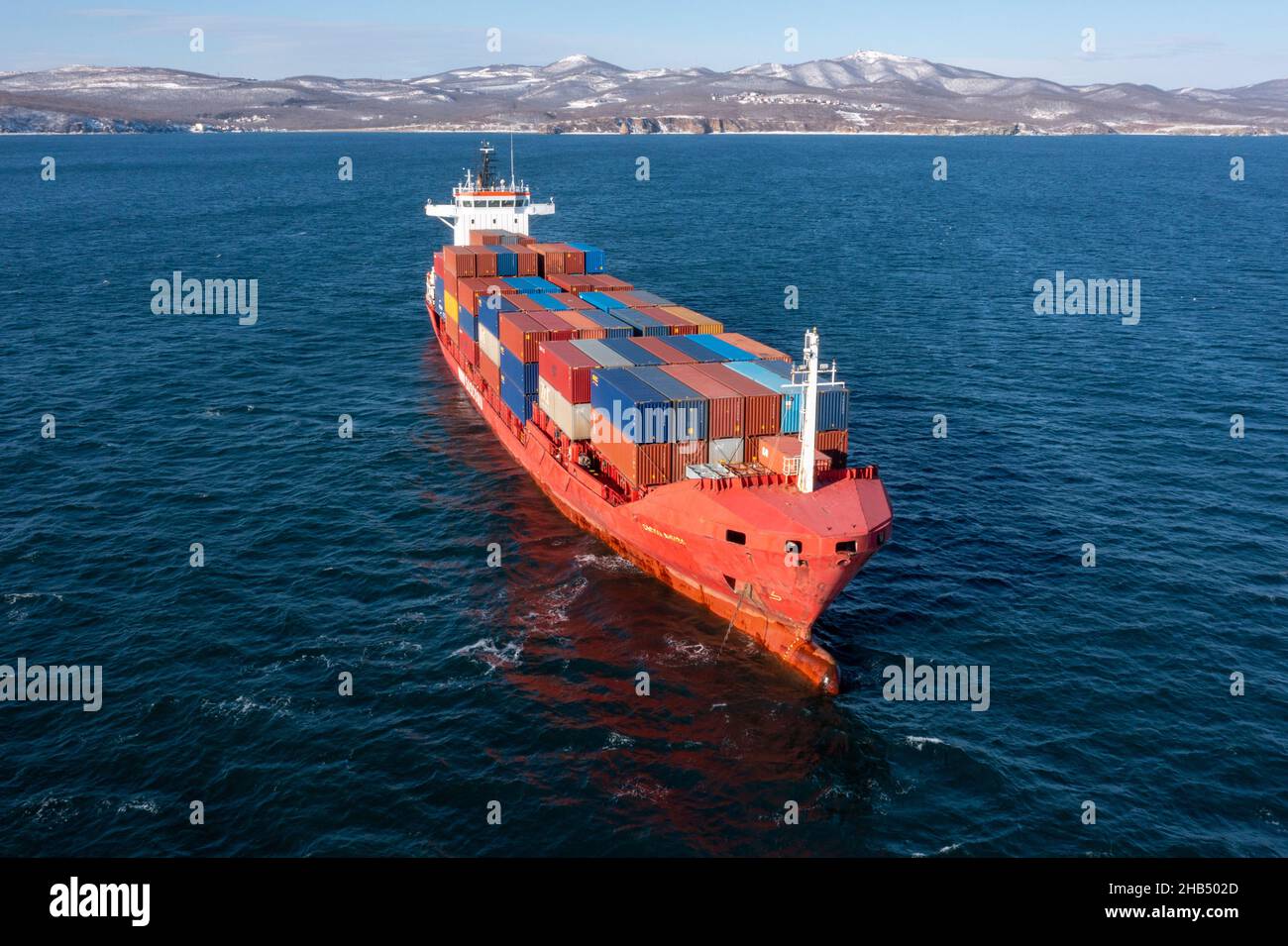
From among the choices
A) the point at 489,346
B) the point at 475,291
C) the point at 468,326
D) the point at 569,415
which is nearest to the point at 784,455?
the point at 569,415

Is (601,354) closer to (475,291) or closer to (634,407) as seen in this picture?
(634,407)

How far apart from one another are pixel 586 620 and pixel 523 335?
2016 centimetres

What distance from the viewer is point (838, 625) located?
4491cm

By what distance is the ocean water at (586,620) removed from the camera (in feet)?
108

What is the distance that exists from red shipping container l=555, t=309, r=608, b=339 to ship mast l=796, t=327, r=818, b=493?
59.3 feet

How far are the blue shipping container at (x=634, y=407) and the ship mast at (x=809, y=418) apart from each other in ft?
22.1

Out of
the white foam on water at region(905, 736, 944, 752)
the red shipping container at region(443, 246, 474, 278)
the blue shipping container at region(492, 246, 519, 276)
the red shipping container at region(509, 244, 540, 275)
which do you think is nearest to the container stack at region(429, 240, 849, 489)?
the red shipping container at region(443, 246, 474, 278)

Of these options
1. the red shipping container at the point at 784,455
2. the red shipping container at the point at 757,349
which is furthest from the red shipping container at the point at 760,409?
the red shipping container at the point at 757,349

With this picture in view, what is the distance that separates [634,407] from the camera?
147 ft

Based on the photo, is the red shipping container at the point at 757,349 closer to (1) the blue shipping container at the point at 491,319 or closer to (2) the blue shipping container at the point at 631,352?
(2) the blue shipping container at the point at 631,352

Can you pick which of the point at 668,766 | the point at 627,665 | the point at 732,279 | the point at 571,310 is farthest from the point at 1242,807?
the point at 732,279

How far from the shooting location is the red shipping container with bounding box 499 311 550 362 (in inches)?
2266

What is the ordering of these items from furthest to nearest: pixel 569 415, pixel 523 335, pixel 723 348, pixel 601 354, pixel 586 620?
pixel 523 335 → pixel 723 348 → pixel 601 354 → pixel 569 415 → pixel 586 620
